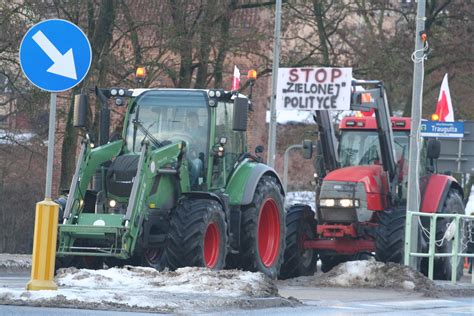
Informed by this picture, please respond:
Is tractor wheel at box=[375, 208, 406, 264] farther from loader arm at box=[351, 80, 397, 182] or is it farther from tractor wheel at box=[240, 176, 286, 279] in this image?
tractor wheel at box=[240, 176, 286, 279]

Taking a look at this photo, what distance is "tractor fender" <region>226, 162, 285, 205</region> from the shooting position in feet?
62.6

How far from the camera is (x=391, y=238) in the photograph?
2133cm

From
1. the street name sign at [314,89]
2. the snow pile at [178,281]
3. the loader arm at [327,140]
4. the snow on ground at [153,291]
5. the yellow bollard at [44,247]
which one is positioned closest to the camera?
the snow on ground at [153,291]

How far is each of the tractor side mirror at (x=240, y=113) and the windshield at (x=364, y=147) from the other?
509 cm

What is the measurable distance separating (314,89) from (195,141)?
143 inches

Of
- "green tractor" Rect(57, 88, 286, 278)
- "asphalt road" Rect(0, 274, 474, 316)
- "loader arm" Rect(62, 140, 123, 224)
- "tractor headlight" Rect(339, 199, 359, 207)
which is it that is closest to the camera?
"asphalt road" Rect(0, 274, 474, 316)

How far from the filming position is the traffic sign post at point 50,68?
13.3m

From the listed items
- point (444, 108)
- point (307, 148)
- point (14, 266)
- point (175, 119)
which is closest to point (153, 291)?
point (175, 119)

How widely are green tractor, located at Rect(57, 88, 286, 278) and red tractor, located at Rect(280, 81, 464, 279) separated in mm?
2100

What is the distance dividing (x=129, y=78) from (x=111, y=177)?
13020mm

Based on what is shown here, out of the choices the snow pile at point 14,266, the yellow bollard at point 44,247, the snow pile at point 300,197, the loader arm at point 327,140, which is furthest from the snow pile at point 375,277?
the snow pile at point 300,197

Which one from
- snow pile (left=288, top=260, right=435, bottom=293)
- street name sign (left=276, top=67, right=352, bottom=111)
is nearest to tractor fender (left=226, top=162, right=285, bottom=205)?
snow pile (left=288, top=260, right=435, bottom=293)

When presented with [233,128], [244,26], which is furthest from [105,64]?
[233,128]

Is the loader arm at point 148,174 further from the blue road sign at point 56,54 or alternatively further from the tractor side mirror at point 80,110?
the blue road sign at point 56,54
